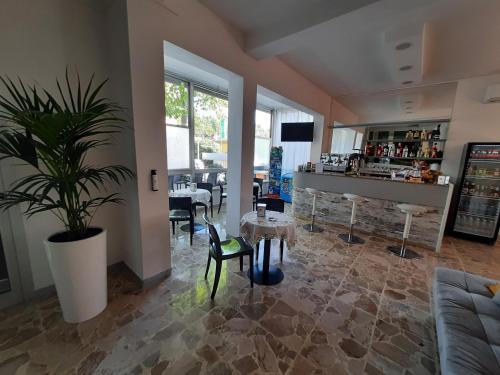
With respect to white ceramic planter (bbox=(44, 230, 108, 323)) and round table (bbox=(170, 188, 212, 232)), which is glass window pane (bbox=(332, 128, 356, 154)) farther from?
white ceramic planter (bbox=(44, 230, 108, 323))

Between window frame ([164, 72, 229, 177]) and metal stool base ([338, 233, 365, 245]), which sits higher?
window frame ([164, 72, 229, 177])

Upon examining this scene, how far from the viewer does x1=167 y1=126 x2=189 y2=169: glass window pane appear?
15.5 ft

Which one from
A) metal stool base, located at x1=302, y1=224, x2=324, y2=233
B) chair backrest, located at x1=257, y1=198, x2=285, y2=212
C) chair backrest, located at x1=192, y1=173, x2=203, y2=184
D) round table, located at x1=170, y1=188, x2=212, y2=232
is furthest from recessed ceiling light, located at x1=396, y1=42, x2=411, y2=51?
chair backrest, located at x1=192, y1=173, x2=203, y2=184

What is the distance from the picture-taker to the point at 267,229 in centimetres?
221

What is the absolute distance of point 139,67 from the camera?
1.93 m

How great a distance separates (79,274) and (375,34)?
4.30m

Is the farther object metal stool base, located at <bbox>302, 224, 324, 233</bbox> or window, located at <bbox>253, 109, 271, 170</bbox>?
window, located at <bbox>253, 109, 271, 170</bbox>

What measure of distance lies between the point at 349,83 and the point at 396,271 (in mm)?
3904

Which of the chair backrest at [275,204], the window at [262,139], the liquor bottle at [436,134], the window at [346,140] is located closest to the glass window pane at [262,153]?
Result: the window at [262,139]

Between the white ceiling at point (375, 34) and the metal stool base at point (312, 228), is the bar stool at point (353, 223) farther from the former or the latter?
the white ceiling at point (375, 34)

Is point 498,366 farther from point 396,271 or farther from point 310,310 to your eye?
point 396,271

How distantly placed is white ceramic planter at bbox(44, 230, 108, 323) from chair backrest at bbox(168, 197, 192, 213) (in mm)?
1582

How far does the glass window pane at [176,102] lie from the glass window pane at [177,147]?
185mm

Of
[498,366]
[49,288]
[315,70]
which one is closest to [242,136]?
[315,70]
